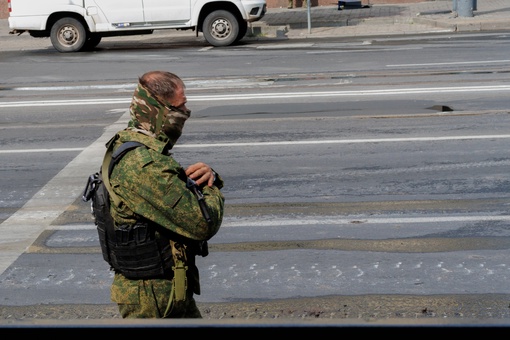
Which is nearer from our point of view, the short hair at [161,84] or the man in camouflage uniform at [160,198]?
the man in camouflage uniform at [160,198]

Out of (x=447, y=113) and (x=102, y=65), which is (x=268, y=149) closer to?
(x=447, y=113)

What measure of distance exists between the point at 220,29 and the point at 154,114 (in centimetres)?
1844

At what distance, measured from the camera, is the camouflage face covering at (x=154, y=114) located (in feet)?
11.4

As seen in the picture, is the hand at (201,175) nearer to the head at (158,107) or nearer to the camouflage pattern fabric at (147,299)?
the head at (158,107)

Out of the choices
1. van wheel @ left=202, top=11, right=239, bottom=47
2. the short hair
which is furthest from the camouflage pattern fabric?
van wheel @ left=202, top=11, right=239, bottom=47

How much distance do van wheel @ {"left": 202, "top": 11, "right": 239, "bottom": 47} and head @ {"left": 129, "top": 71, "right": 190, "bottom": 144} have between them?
60.2 ft

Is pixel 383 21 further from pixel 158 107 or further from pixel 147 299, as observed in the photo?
pixel 147 299

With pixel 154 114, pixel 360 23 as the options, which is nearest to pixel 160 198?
pixel 154 114

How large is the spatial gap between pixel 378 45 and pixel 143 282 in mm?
17270

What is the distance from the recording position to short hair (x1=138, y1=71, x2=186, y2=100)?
3.46 m

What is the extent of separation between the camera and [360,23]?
25969mm

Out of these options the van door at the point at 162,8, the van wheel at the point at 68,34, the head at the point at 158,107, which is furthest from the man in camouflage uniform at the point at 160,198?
the van wheel at the point at 68,34

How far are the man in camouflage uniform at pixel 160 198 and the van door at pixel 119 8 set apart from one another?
60.5ft
